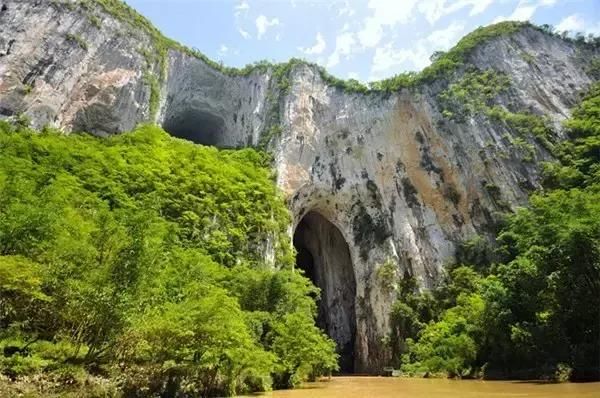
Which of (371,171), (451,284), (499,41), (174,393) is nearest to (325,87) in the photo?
(371,171)

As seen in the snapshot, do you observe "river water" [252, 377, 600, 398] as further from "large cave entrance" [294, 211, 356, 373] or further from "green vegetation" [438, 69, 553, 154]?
"green vegetation" [438, 69, 553, 154]

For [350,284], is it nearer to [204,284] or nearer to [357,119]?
[357,119]

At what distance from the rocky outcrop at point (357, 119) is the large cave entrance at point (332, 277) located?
1.03 ft

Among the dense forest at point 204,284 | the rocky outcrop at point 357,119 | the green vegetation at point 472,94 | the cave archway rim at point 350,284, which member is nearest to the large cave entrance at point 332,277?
the cave archway rim at point 350,284

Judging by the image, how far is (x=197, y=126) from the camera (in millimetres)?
42000

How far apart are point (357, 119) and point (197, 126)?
47.3ft

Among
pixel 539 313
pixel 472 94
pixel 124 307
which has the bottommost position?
pixel 124 307

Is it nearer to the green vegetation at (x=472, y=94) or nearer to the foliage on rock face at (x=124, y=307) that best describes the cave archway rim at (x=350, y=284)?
the green vegetation at (x=472, y=94)

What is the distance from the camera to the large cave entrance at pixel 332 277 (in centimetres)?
3394

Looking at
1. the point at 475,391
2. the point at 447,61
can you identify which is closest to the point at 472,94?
the point at 447,61

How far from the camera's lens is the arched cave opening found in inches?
1549

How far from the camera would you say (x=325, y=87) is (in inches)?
1501

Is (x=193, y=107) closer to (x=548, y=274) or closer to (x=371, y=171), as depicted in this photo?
(x=371, y=171)

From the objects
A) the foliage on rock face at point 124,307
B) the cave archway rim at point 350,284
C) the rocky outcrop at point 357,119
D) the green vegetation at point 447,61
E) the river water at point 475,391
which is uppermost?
the green vegetation at point 447,61
